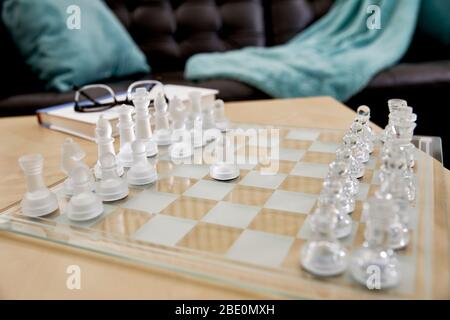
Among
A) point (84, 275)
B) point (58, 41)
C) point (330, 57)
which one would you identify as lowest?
point (84, 275)

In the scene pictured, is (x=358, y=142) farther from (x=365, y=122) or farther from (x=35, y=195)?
(x=35, y=195)

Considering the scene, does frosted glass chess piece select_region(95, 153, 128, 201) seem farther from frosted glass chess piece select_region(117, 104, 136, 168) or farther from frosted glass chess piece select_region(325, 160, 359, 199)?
frosted glass chess piece select_region(325, 160, 359, 199)

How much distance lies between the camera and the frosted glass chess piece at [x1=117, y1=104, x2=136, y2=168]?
0.80 metres

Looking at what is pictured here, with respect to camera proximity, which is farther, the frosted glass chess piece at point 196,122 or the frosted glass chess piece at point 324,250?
the frosted glass chess piece at point 196,122

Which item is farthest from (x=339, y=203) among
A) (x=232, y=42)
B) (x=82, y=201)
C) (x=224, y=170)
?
(x=232, y=42)

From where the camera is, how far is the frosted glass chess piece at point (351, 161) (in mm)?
640

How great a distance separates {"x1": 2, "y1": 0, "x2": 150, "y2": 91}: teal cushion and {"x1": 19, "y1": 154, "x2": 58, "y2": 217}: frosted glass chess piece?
1.11 meters

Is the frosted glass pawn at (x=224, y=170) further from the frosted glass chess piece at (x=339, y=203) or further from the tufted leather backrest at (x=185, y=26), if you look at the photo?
the tufted leather backrest at (x=185, y=26)

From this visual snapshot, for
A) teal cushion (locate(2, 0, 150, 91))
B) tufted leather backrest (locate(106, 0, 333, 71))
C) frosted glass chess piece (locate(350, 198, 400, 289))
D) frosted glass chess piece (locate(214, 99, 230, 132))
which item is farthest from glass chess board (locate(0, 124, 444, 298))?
tufted leather backrest (locate(106, 0, 333, 71))

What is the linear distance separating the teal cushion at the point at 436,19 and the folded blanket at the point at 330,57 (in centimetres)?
5

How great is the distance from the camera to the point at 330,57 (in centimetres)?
188

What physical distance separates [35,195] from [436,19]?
1.95 meters

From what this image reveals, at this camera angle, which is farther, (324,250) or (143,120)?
(143,120)

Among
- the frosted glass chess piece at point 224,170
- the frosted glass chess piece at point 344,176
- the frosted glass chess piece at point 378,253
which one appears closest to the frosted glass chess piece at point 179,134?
the frosted glass chess piece at point 224,170
